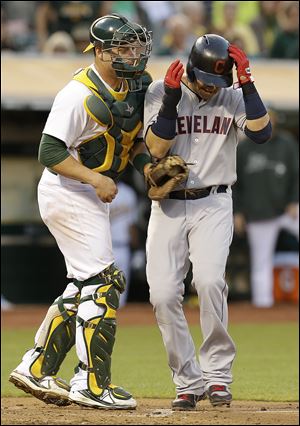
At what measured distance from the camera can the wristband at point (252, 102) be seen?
6020mm

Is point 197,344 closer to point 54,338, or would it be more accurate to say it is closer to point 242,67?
point 54,338

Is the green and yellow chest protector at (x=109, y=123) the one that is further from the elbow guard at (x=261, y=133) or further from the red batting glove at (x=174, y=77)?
the elbow guard at (x=261, y=133)

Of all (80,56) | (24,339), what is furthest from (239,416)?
(80,56)

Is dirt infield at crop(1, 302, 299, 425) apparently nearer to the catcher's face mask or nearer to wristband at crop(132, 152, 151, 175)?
wristband at crop(132, 152, 151, 175)

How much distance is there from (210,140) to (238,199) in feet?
27.4

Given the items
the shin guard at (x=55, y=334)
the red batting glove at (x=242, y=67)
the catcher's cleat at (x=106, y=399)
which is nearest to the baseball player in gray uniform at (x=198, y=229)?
the red batting glove at (x=242, y=67)

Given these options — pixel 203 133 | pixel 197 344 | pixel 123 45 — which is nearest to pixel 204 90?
pixel 203 133

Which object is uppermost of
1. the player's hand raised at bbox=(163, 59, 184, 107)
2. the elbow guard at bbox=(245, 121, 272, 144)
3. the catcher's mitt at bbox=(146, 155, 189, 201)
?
the player's hand raised at bbox=(163, 59, 184, 107)

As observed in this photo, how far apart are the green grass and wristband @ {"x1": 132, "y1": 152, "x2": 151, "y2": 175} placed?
184cm

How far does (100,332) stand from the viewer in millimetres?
6012

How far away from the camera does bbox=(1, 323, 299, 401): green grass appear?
795 centimetres

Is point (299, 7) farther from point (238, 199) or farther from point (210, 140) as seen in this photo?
point (210, 140)

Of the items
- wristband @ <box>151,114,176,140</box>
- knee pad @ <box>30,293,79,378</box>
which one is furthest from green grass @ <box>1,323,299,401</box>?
wristband @ <box>151,114,176,140</box>

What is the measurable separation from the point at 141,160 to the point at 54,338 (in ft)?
3.62
